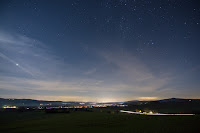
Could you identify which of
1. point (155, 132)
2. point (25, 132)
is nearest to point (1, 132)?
point (25, 132)

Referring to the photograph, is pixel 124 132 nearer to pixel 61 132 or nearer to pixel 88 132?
pixel 88 132

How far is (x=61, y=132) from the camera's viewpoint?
16.5 meters

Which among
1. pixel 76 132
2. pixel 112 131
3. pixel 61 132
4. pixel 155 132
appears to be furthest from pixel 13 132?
pixel 155 132

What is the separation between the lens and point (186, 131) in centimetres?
1488

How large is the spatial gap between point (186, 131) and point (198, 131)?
1.12 metres

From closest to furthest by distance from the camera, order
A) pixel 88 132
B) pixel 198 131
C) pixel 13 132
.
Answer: pixel 198 131 < pixel 88 132 < pixel 13 132

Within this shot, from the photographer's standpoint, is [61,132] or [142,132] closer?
[142,132]

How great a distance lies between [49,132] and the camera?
648 inches

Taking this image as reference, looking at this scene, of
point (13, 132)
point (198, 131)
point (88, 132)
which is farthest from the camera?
point (13, 132)

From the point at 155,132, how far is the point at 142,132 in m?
1.34

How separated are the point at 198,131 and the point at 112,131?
897 cm

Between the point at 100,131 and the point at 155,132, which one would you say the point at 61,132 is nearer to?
the point at 100,131

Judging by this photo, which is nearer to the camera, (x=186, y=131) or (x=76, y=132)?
(x=186, y=131)

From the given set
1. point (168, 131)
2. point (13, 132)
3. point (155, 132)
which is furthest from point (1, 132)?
point (168, 131)
